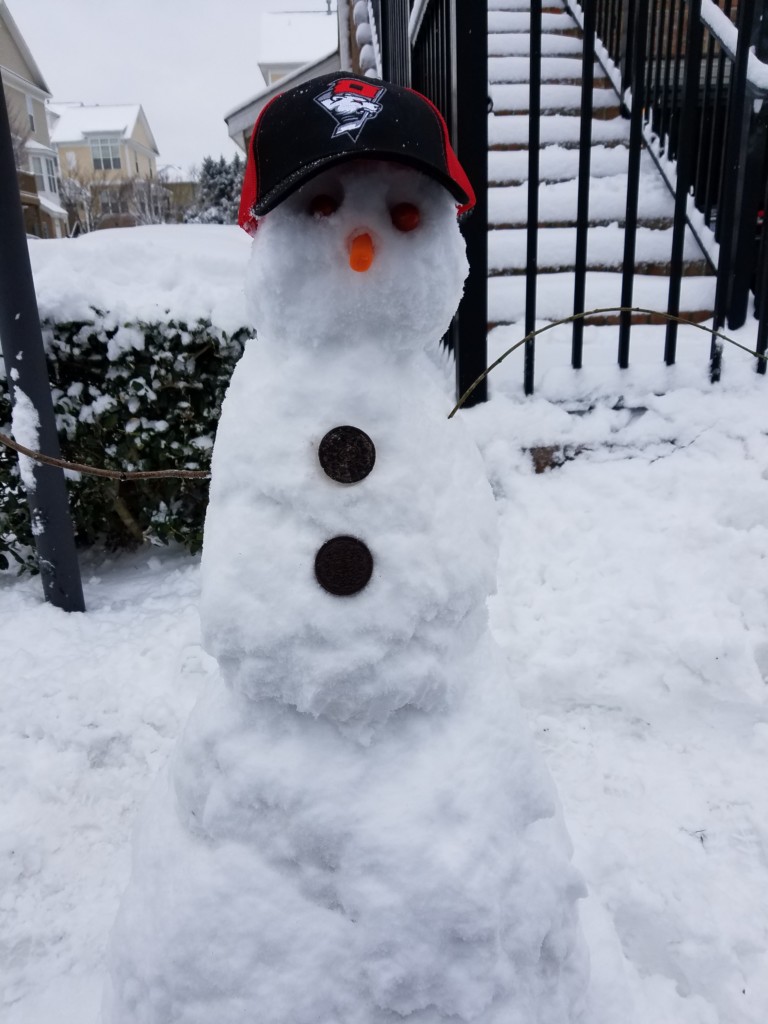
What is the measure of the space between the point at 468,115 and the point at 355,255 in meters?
2.15

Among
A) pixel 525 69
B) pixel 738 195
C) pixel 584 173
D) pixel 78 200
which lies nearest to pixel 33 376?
pixel 584 173

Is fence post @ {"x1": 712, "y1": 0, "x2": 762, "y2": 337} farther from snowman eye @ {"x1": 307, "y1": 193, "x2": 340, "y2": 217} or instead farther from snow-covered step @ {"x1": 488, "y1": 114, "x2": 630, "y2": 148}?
snowman eye @ {"x1": 307, "y1": 193, "x2": 340, "y2": 217}

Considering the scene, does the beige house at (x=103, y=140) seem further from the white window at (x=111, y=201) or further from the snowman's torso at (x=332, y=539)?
the snowman's torso at (x=332, y=539)

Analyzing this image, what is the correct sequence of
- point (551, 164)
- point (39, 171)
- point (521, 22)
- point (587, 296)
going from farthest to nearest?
point (39, 171), point (521, 22), point (551, 164), point (587, 296)

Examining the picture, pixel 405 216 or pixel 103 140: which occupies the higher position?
pixel 103 140

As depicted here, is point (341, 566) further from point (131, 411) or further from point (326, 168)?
point (131, 411)

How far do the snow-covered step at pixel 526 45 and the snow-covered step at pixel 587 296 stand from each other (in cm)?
219

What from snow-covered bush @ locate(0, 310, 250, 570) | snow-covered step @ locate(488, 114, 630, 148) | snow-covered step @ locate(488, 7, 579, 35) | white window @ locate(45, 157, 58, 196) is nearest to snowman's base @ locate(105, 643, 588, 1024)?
snow-covered bush @ locate(0, 310, 250, 570)

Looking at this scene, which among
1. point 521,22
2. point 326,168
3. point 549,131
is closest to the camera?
point 326,168

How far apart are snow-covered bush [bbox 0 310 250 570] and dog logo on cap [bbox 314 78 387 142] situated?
191cm

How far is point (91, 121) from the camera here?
47219 mm

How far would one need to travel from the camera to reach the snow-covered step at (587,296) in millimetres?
3486

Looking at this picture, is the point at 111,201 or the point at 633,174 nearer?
the point at 633,174

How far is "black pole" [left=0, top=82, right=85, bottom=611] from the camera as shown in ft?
8.86
